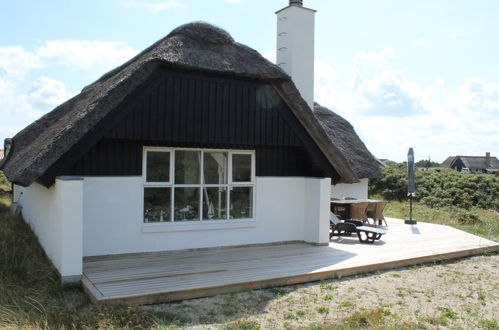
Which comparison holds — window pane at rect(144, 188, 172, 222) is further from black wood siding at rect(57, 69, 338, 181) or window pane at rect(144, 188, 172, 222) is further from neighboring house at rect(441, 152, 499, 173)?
neighboring house at rect(441, 152, 499, 173)

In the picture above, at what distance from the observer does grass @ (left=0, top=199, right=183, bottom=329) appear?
484cm

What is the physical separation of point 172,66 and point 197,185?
2296 mm

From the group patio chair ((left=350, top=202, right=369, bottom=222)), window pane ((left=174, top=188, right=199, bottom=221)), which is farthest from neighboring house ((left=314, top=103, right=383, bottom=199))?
window pane ((left=174, top=188, right=199, bottom=221))

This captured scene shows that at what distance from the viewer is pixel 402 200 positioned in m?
22.0

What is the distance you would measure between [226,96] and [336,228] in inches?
170

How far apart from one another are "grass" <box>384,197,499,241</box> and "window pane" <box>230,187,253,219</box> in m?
6.80

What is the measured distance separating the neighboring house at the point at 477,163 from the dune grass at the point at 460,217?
33.8 metres

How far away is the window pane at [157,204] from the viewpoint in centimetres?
791

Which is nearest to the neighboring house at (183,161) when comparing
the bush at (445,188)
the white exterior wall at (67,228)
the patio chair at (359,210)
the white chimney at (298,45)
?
the white exterior wall at (67,228)

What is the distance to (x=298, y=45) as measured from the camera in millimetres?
10281

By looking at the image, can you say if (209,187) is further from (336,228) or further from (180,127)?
(336,228)

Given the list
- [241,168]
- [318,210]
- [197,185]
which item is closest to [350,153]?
[318,210]

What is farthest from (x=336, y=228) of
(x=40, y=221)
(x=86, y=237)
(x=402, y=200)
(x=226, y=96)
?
(x=402, y=200)

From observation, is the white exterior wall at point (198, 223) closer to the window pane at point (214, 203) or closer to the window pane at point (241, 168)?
the window pane at point (214, 203)
